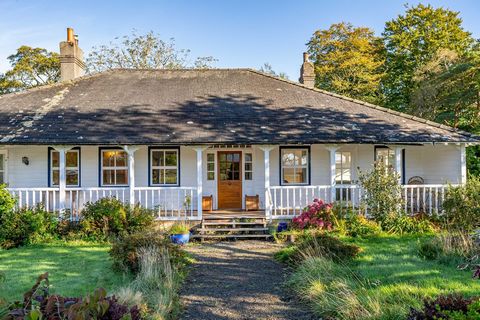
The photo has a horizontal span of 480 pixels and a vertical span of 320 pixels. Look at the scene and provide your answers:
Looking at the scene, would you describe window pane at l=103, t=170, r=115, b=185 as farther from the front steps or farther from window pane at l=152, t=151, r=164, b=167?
the front steps

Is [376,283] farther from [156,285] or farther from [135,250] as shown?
[135,250]

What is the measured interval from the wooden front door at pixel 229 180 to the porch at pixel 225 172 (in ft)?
0.13

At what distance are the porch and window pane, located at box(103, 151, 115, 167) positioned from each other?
37mm

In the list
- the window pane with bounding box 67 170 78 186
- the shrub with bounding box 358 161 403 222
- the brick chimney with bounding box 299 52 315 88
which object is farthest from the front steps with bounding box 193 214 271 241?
the brick chimney with bounding box 299 52 315 88

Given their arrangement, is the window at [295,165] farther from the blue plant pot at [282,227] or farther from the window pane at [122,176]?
the window pane at [122,176]

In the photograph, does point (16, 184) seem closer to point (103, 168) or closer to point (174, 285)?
point (103, 168)

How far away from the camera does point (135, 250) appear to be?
8086 mm

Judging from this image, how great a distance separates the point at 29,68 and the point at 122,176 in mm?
30087

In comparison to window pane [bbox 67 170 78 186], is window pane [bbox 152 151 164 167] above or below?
above

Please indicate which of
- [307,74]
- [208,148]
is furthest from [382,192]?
[307,74]

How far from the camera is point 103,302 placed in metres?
3.28

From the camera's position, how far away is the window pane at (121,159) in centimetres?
1468

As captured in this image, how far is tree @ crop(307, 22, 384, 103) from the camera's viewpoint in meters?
33.1

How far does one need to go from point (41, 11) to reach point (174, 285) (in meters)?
9.74
